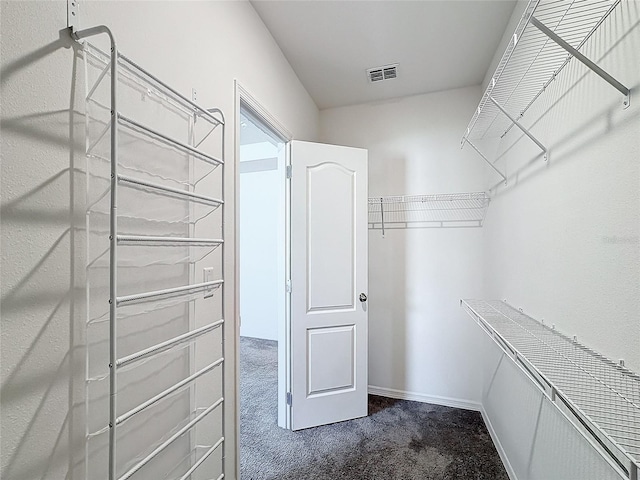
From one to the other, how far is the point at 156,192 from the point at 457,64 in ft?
7.46

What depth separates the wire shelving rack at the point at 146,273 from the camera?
2.85 feet

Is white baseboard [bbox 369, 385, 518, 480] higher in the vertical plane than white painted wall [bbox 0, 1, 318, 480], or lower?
lower

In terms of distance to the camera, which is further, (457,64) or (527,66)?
(457,64)

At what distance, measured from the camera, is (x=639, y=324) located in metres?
0.81

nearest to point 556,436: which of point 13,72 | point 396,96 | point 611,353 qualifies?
point 611,353

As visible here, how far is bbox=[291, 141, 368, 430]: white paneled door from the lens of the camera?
2301mm

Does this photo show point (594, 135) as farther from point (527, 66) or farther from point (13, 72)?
point (13, 72)

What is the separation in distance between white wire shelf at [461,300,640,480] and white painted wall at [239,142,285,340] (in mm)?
3596

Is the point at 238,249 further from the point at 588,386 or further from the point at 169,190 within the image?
the point at 588,386

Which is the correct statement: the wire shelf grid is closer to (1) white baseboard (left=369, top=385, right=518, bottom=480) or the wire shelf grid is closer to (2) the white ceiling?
(2) the white ceiling

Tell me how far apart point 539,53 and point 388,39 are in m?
1.14

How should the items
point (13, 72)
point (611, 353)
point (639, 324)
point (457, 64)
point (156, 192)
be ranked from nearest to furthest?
1. point (13, 72)
2. point (639, 324)
3. point (611, 353)
4. point (156, 192)
5. point (457, 64)

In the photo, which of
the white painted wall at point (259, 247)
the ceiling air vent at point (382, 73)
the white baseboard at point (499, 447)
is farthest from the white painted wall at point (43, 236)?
the white painted wall at point (259, 247)

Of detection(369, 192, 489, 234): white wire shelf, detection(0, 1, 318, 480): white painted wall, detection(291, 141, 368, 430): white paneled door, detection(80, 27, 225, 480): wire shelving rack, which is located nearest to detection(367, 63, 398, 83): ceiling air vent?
detection(291, 141, 368, 430): white paneled door
